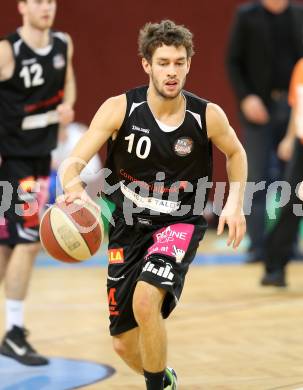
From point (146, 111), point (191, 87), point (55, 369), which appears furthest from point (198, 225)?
point (191, 87)

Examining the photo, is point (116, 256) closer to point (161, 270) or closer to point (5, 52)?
point (161, 270)

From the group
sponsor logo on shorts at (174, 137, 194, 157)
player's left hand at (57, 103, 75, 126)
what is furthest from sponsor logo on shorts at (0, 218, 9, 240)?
sponsor logo on shorts at (174, 137, 194, 157)

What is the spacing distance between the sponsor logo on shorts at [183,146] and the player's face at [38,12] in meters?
1.63

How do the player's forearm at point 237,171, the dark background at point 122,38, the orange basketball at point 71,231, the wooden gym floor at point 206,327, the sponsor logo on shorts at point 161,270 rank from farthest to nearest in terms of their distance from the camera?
the dark background at point 122,38, the wooden gym floor at point 206,327, the player's forearm at point 237,171, the orange basketball at point 71,231, the sponsor logo on shorts at point 161,270

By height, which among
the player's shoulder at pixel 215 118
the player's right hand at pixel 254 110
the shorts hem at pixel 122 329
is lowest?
the shorts hem at pixel 122 329

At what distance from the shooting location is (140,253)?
5250 millimetres

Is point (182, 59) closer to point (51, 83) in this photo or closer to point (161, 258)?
point (161, 258)

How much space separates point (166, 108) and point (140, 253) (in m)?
0.73

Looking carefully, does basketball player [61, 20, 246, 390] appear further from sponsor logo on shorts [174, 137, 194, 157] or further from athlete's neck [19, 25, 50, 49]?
athlete's neck [19, 25, 50, 49]

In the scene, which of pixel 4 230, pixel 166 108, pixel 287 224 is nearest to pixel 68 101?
pixel 4 230

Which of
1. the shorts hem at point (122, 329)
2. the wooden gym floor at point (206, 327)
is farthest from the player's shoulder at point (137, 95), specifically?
the wooden gym floor at point (206, 327)

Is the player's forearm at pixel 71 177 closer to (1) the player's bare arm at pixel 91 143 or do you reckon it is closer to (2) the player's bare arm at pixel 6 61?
(1) the player's bare arm at pixel 91 143

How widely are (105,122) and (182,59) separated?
1.59 feet

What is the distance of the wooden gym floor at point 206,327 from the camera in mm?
5793
